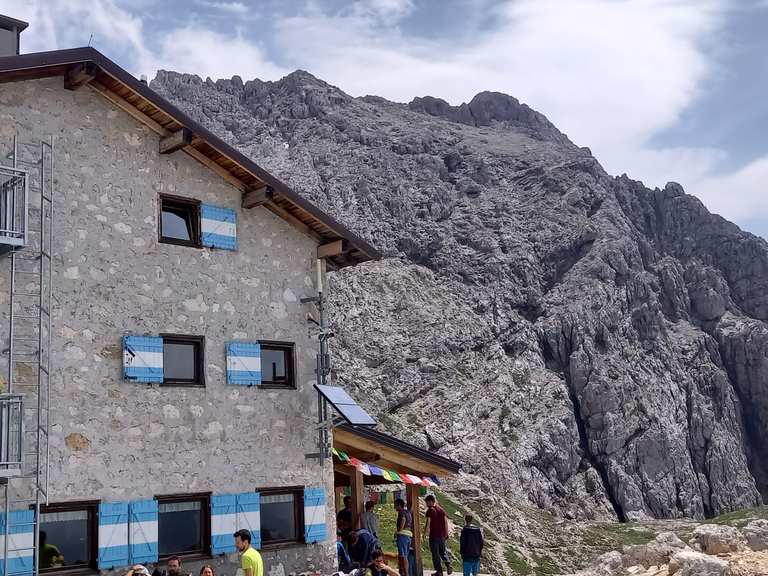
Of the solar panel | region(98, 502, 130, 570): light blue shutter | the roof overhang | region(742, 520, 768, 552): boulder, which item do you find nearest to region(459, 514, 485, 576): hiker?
the roof overhang

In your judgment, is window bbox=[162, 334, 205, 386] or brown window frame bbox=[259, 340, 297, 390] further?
brown window frame bbox=[259, 340, 297, 390]

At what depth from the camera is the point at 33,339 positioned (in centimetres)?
1519

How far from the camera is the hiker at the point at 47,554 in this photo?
14.7 m

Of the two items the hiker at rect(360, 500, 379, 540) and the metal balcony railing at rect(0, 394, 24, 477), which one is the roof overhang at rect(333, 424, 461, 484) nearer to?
the hiker at rect(360, 500, 379, 540)

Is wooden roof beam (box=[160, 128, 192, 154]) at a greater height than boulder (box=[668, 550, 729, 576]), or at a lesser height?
greater

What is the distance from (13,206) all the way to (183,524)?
21.6 ft

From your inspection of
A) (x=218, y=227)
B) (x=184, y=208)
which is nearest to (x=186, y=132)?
(x=184, y=208)

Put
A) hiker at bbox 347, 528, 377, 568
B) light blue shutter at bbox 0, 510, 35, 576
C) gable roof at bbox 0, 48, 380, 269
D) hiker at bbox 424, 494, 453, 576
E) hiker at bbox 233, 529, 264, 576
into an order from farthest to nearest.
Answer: hiker at bbox 424, 494, 453, 576 < hiker at bbox 347, 528, 377, 568 < gable roof at bbox 0, 48, 380, 269 < light blue shutter at bbox 0, 510, 35, 576 < hiker at bbox 233, 529, 264, 576

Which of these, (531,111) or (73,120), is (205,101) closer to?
(531,111)

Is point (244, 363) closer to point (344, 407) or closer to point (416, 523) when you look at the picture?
point (344, 407)

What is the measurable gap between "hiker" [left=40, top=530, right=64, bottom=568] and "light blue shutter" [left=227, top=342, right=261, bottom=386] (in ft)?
14.6

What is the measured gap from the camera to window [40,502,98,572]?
1480 cm

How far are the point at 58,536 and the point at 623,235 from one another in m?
98.0

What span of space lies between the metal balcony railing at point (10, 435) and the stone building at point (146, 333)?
0.11ft
